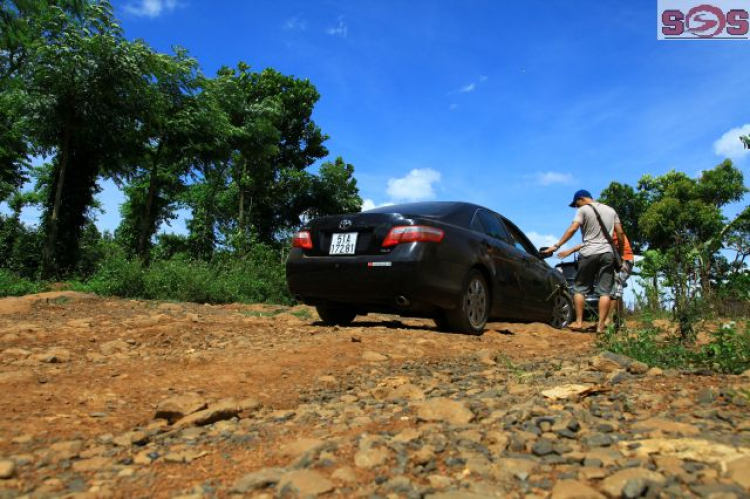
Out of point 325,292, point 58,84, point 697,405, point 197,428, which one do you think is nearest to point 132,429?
point 197,428

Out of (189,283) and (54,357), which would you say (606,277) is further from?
(189,283)

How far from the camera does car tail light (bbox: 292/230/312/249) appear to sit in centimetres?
554

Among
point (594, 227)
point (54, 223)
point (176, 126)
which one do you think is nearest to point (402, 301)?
point (594, 227)

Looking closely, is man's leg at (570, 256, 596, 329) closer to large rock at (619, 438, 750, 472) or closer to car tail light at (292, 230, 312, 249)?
car tail light at (292, 230, 312, 249)

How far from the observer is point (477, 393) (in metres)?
2.76

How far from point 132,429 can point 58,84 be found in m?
16.6

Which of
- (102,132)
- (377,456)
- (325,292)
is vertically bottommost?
(377,456)

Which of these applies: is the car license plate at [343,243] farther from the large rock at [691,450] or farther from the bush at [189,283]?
the bush at [189,283]

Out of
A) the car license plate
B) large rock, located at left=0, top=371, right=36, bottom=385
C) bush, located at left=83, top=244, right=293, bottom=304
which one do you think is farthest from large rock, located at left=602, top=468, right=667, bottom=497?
bush, located at left=83, top=244, right=293, bottom=304

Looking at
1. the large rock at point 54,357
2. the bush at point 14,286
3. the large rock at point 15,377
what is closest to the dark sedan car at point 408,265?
the large rock at point 54,357

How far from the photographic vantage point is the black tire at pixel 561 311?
7762 millimetres

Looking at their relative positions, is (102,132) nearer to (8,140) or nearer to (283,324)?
(8,140)

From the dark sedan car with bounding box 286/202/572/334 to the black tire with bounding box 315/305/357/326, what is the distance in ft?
0.04

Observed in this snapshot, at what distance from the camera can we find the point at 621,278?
22.3ft
